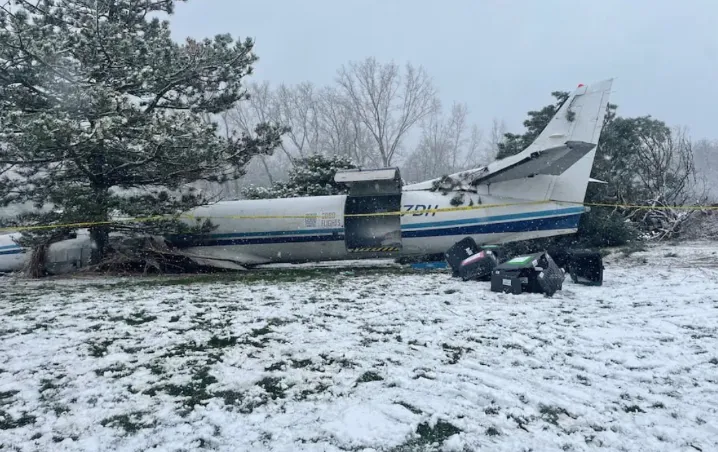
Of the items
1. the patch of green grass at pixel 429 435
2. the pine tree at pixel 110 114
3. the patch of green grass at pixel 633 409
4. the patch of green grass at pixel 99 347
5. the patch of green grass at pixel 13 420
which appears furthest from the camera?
the pine tree at pixel 110 114

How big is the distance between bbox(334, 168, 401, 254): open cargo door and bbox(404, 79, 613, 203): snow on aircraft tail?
7.14 ft

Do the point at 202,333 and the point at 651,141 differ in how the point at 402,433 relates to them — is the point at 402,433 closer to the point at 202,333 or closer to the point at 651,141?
the point at 202,333

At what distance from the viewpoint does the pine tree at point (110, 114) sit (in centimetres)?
802

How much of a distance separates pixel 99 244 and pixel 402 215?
790 cm

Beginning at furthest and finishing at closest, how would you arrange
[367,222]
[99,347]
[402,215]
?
[367,222] → [402,215] → [99,347]

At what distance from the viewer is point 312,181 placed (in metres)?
17.3

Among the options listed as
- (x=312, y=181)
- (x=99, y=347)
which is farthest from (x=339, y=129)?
(x=99, y=347)

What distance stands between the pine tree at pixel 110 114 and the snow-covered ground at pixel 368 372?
390 centimetres

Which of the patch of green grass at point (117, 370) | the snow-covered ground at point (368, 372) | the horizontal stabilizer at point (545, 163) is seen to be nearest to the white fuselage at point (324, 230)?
the horizontal stabilizer at point (545, 163)

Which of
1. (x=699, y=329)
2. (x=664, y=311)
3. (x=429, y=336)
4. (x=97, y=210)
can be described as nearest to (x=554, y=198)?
(x=664, y=311)

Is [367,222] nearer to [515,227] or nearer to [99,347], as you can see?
[515,227]

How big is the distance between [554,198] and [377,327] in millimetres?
7759

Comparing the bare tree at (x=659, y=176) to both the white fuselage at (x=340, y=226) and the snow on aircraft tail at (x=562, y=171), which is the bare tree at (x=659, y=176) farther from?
the white fuselage at (x=340, y=226)

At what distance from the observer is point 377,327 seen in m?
4.86
